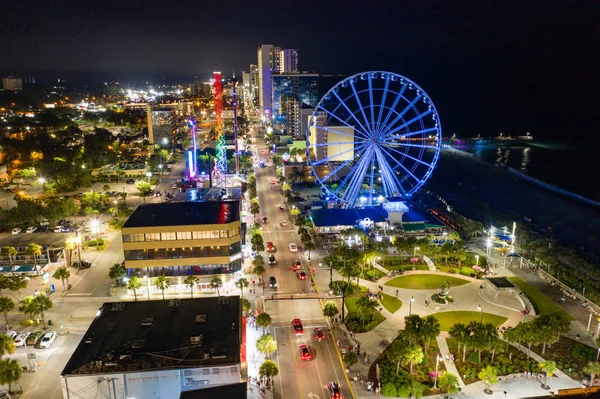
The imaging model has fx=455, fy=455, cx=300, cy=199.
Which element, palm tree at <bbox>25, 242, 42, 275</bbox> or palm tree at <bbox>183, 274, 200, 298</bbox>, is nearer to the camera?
palm tree at <bbox>183, 274, 200, 298</bbox>

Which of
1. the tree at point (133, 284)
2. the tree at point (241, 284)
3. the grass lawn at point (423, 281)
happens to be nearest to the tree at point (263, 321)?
the tree at point (241, 284)

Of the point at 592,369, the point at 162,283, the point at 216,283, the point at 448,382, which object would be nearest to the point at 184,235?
the point at 162,283

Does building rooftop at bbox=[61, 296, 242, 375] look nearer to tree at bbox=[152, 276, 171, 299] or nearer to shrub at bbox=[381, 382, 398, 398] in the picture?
tree at bbox=[152, 276, 171, 299]

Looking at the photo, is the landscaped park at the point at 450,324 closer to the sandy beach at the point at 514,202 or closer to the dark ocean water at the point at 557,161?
the sandy beach at the point at 514,202

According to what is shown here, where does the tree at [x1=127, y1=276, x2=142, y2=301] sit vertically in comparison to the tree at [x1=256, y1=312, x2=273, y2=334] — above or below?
above

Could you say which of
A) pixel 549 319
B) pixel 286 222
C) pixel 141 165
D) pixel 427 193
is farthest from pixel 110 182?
pixel 549 319

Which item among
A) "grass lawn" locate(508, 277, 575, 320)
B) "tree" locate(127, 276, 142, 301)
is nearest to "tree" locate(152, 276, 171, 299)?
"tree" locate(127, 276, 142, 301)
